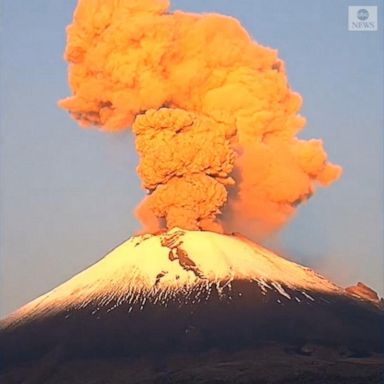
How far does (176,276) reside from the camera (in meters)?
31.9

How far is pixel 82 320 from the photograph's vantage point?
30453mm

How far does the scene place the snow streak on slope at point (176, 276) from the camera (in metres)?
31.1

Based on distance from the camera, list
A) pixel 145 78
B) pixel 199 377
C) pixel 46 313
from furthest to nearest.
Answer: pixel 46 313
pixel 145 78
pixel 199 377

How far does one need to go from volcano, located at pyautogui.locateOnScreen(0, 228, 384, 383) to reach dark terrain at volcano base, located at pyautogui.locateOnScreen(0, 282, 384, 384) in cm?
3

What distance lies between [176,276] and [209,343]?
3.32 m

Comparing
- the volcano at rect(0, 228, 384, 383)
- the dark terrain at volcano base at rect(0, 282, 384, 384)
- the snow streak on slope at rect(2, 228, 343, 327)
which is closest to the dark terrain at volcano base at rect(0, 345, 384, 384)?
the dark terrain at volcano base at rect(0, 282, 384, 384)

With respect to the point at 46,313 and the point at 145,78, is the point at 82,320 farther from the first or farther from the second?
the point at 145,78

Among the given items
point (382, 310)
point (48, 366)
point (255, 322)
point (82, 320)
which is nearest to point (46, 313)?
point (82, 320)

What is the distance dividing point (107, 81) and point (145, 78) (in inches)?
36.0

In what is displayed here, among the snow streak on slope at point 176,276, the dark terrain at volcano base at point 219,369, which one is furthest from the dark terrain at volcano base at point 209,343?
the snow streak on slope at point 176,276

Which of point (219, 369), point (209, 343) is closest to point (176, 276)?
point (209, 343)

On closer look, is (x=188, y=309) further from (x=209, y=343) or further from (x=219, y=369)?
(x=219, y=369)

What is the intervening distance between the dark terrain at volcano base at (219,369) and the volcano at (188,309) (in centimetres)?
18

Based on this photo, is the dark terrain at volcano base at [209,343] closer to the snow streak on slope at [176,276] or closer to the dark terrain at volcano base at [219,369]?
the dark terrain at volcano base at [219,369]
